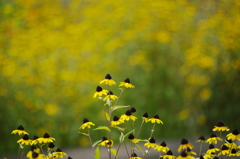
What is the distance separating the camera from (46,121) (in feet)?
15.2

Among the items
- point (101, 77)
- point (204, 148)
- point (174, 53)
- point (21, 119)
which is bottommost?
point (204, 148)

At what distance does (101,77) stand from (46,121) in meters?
0.96

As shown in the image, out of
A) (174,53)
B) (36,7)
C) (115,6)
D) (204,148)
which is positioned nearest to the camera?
(204,148)

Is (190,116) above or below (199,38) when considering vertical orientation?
below

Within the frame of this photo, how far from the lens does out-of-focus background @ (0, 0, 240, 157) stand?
4680 mm

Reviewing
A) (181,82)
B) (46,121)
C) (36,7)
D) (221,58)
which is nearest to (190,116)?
(181,82)

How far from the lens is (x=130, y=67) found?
17.1ft

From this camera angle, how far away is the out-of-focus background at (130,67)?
468 cm

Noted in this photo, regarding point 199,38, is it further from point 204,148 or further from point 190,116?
point 204,148

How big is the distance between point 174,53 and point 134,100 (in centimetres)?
91

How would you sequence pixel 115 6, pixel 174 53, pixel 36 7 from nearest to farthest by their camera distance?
pixel 174 53 → pixel 115 6 → pixel 36 7

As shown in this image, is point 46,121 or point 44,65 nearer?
point 46,121

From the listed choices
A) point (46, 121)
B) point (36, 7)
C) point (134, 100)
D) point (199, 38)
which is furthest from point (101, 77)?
point (36, 7)

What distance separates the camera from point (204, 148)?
4391mm
